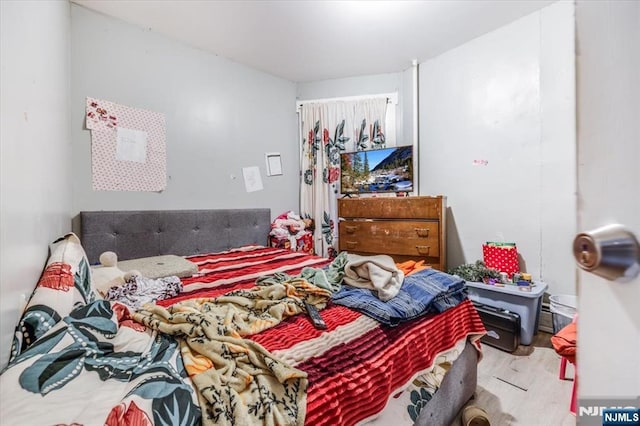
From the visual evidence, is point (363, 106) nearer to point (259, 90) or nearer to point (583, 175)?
point (259, 90)

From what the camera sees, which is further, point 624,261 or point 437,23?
point 437,23

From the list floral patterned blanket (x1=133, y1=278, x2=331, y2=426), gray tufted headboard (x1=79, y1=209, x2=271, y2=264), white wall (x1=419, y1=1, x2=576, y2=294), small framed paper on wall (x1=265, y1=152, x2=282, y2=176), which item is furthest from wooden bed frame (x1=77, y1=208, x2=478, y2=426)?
white wall (x1=419, y1=1, x2=576, y2=294)

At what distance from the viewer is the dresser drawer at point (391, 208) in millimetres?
2475

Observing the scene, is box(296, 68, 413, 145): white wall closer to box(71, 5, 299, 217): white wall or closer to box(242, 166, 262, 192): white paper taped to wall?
box(71, 5, 299, 217): white wall

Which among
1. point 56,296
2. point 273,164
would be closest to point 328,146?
point 273,164

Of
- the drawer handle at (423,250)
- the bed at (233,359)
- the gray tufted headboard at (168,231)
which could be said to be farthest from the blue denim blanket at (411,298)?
the gray tufted headboard at (168,231)

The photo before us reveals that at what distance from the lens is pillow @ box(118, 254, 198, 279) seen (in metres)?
1.55

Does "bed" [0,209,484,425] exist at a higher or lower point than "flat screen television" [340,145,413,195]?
lower

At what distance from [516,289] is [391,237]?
1030 mm

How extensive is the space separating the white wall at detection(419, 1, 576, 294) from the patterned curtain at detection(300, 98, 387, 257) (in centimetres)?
61

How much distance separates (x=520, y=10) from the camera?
2170mm

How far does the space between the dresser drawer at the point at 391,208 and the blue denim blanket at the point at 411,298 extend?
1148 millimetres

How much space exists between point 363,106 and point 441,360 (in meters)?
2.74

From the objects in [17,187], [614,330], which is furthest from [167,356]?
[614,330]
